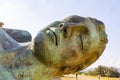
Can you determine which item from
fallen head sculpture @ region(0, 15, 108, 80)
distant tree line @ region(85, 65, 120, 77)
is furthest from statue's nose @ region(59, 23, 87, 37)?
distant tree line @ region(85, 65, 120, 77)

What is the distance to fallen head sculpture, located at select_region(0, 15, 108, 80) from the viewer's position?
70 centimetres

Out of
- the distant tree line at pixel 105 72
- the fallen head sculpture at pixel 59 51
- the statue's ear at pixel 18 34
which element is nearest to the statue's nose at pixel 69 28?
the fallen head sculpture at pixel 59 51

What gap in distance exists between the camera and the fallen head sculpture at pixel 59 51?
703mm

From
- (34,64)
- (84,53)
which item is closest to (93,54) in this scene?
Answer: (84,53)

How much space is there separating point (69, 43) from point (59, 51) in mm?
29

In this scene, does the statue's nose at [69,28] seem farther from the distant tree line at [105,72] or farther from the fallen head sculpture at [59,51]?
the distant tree line at [105,72]

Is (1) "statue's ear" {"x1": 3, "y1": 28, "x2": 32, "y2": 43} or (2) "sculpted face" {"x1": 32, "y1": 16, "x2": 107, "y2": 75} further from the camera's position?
(1) "statue's ear" {"x1": 3, "y1": 28, "x2": 32, "y2": 43}

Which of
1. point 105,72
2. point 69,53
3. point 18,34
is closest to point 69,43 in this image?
point 69,53

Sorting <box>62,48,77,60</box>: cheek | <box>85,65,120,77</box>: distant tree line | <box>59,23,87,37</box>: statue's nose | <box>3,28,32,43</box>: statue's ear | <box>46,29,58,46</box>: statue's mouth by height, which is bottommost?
<box>85,65,120,77</box>: distant tree line

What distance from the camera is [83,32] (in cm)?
71

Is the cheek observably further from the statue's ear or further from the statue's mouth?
the statue's ear

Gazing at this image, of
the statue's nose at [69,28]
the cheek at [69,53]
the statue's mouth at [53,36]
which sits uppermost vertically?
the statue's nose at [69,28]

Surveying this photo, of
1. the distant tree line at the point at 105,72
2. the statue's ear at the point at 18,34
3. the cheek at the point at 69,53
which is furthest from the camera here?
the distant tree line at the point at 105,72

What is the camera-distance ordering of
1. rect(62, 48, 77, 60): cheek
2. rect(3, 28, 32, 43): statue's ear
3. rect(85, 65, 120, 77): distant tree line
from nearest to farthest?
rect(62, 48, 77, 60): cheek → rect(3, 28, 32, 43): statue's ear → rect(85, 65, 120, 77): distant tree line
